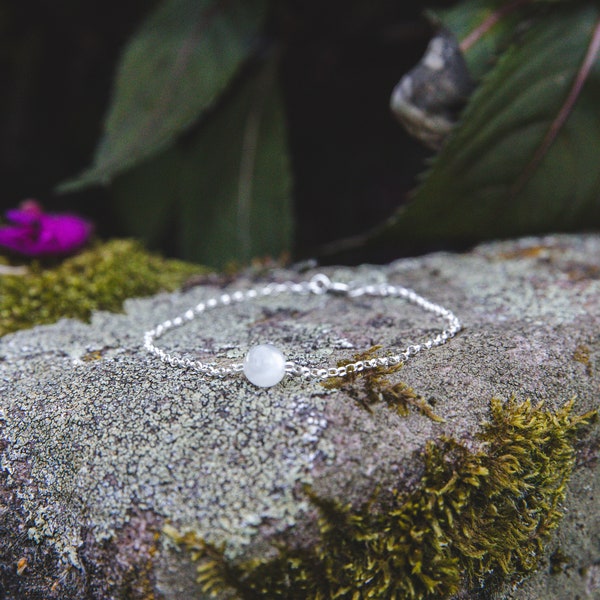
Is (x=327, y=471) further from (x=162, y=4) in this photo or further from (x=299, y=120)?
(x=299, y=120)

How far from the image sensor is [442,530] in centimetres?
69

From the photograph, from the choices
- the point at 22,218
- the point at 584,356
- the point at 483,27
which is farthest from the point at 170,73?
the point at 584,356

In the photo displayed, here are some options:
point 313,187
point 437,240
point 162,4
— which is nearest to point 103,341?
point 437,240

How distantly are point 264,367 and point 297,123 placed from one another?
1.34m

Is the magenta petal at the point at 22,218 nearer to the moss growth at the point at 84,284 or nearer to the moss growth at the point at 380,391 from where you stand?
the moss growth at the point at 84,284

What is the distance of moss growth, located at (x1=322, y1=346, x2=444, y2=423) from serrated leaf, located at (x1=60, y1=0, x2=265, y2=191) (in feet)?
2.70

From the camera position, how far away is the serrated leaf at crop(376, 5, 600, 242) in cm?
120

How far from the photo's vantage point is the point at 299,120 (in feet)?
6.31

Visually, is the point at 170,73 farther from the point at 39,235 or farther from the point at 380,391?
the point at 380,391

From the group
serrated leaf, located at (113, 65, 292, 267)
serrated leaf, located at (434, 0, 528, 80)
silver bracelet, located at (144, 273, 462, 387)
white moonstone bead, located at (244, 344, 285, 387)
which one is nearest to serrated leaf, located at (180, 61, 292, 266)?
serrated leaf, located at (113, 65, 292, 267)

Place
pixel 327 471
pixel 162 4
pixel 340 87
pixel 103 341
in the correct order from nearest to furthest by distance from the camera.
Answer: pixel 327 471, pixel 103 341, pixel 162 4, pixel 340 87

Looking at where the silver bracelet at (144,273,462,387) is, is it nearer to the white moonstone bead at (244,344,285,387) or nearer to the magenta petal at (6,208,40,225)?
the white moonstone bead at (244,344,285,387)

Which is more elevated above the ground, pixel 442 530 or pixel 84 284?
pixel 442 530

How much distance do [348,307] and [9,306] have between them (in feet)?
2.00
